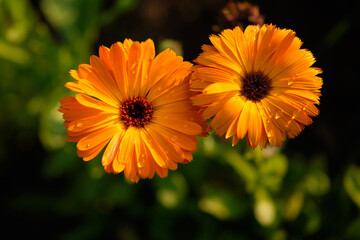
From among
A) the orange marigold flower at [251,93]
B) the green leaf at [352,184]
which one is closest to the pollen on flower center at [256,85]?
the orange marigold flower at [251,93]

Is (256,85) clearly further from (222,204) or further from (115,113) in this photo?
(222,204)

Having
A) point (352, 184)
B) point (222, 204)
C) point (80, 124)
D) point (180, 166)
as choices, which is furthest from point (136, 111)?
point (352, 184)

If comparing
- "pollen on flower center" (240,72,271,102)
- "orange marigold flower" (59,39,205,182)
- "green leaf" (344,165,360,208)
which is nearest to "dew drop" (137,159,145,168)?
"orange marigold flower" (59,39,205,182)

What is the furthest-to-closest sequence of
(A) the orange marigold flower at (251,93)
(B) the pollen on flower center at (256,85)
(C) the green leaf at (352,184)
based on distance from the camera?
(C) the green leaf at (352,184) → (B) the pollen on flower center at (256,85) → (A) the orange marigold flower at (251,93)

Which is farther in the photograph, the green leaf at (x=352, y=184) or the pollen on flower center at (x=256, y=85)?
the green leaf at (x=352, y=184)

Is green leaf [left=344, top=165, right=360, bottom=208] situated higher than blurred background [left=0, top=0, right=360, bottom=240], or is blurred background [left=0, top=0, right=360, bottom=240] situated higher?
blurred background [left=0, top=0, right=360, bottom=240]

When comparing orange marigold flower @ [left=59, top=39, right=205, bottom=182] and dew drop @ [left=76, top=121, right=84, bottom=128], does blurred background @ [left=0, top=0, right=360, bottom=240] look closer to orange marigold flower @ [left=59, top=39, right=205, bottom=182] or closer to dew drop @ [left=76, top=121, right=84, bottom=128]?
orange marigold flower @ [left=59, top=39, right=205, bottom=182]

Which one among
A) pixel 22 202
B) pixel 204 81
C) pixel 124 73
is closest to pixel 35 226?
pixel 22 202

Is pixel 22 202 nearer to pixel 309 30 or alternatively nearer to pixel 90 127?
pixel 90 127

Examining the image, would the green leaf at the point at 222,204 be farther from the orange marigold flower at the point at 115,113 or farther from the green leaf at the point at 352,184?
the orange marigold flower at the point at 115,113
